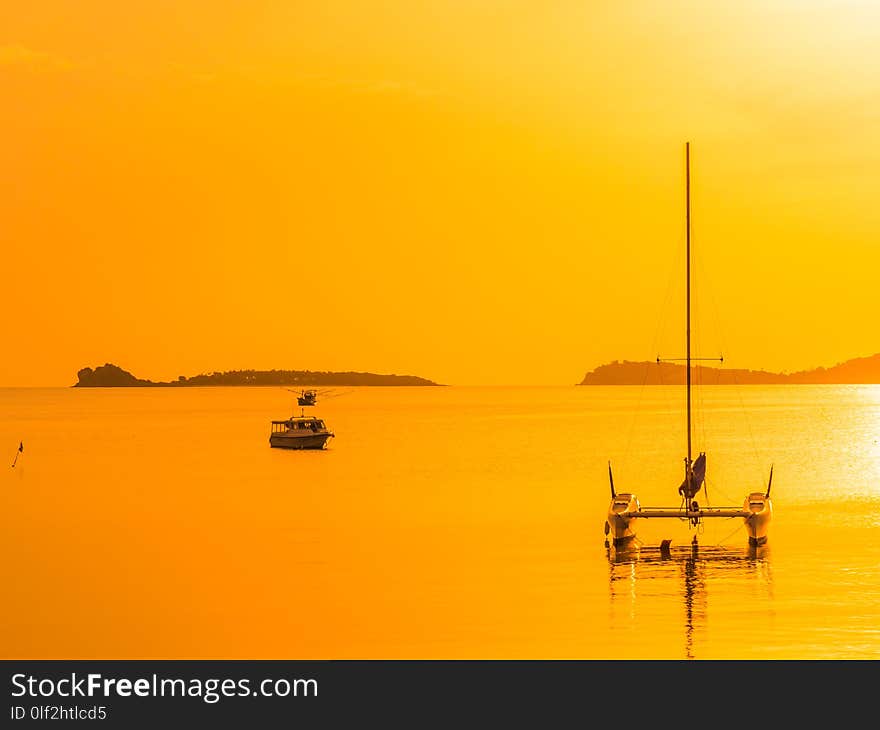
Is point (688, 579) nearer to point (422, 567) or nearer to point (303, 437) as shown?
point (422, 567)

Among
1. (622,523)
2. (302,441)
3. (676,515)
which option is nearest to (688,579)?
(676,515)

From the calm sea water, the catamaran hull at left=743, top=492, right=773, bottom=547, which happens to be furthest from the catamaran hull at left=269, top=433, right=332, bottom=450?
the catamaran hull at left=743, top=492, right=773, bottom=547

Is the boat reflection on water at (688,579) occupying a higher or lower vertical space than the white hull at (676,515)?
lower

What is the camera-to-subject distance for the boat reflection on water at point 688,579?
4400 cm

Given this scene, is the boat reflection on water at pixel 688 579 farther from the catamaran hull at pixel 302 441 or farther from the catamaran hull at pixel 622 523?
the catamaran hull at pixel 302 441

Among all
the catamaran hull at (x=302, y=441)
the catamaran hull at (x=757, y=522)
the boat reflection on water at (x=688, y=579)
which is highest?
the catamaran hull at (x=302, y=441)

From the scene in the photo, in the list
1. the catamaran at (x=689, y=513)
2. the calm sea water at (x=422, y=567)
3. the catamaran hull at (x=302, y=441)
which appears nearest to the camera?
the calm sea water at (x=422, y=567)

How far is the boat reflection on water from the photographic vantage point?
44.0 m

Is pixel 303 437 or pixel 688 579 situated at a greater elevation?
pixel 303 437

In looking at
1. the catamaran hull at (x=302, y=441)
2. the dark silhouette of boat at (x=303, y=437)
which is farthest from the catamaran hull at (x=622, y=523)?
the catamaran hull at (x=302, y=441)

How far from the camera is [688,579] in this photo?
5034 centimetres
